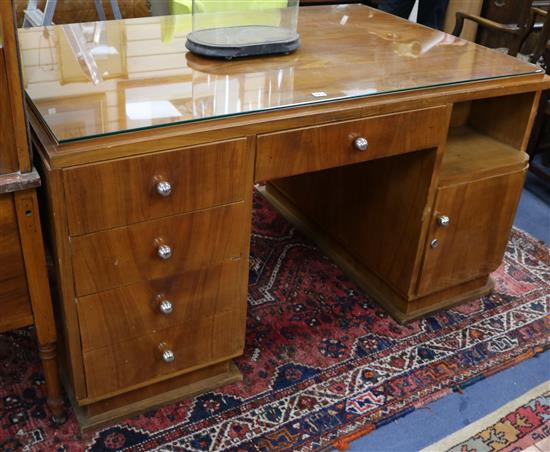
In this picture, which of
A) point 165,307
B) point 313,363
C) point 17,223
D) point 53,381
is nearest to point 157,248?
point 165,307

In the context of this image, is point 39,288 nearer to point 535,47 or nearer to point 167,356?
point 167,356

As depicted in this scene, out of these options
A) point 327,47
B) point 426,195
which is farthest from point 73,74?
point 426,195

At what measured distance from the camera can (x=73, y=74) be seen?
4.56 ft

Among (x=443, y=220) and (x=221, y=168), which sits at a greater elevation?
(x=221, y=168)

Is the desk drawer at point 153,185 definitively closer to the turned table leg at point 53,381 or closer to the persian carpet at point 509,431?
the turned table leg at point 53,381

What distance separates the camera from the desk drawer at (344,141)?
4.38 ft

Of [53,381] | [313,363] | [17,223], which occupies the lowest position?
[313,363]

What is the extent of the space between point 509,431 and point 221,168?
3.12ft

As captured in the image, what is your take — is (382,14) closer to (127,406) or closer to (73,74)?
(73,74)

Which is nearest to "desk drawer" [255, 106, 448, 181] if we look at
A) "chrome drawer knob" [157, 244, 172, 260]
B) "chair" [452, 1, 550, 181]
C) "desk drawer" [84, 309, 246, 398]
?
"chrome drawer knob" [157, 244, 172, 260]

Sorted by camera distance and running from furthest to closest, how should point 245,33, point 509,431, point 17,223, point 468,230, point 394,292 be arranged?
point 394,292 → point 468,230 → point 245,33 → point 509,431 → point 17,223

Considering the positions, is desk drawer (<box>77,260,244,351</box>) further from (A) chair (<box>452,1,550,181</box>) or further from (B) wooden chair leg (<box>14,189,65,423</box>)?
(A) chair (<box>452,1,550,181</box>)

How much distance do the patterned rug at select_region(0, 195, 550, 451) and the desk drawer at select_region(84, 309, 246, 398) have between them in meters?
0.12

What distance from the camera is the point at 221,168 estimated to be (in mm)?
1275
